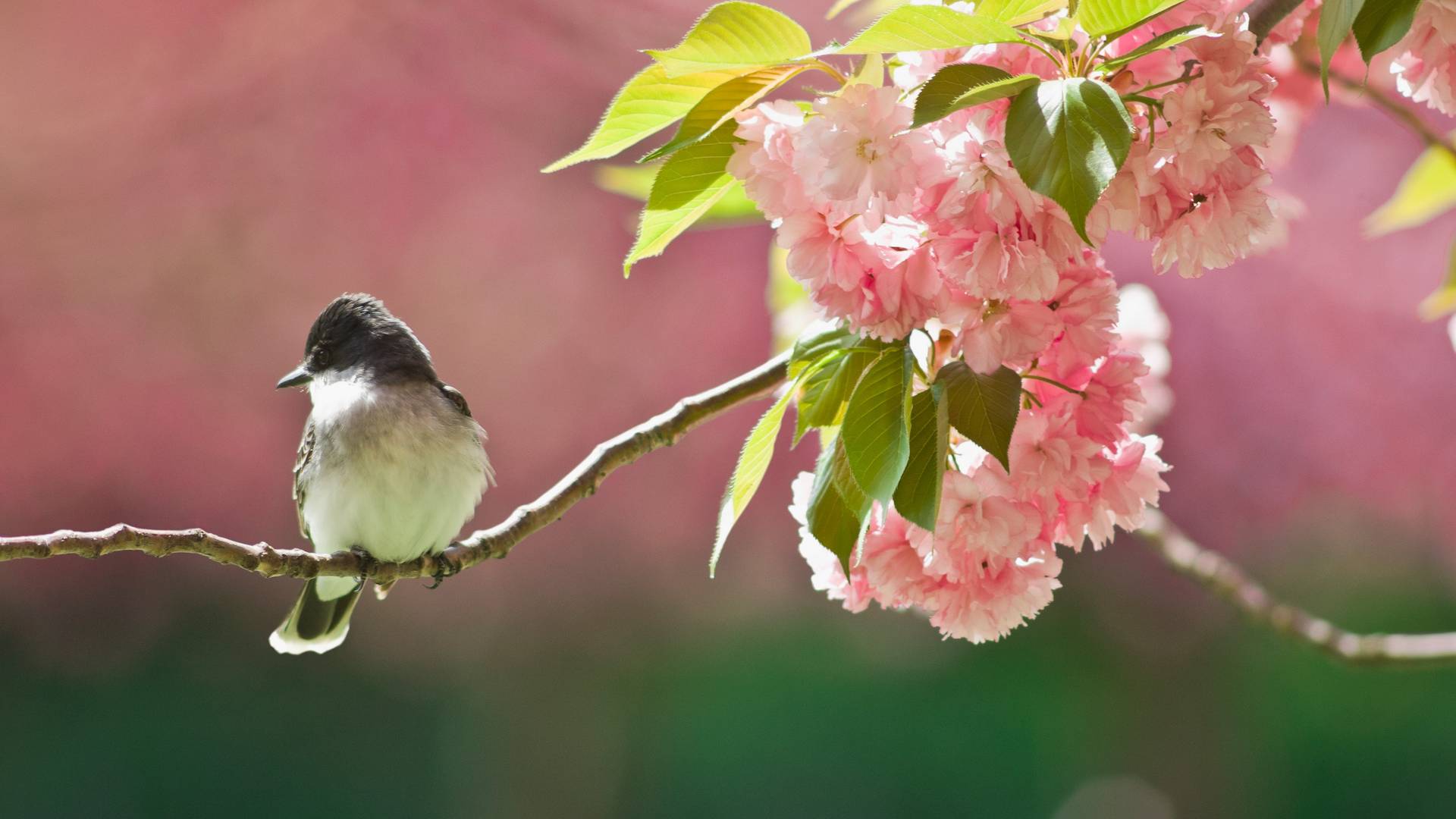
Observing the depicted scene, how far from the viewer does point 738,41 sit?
1.82 feet

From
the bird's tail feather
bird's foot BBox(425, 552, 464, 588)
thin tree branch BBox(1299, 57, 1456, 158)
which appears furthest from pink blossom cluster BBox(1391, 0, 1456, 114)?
the bird's tail feather

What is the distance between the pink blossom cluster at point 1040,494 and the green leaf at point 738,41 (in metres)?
Result: 0.17

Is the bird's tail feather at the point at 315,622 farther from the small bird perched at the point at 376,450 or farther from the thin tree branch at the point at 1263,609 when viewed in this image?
the thin tree branch at the point at 1263,609

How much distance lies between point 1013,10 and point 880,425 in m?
0.20

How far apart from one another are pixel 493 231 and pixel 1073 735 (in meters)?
1.80

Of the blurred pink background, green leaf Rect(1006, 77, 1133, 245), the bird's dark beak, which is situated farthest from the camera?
the blurred pink background

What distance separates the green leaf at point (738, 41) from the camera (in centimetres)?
55

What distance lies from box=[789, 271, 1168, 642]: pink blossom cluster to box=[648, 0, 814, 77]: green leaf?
0.17 m

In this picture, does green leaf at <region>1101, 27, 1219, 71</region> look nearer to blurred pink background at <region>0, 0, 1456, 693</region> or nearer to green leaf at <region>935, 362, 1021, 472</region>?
green leaf at <region>935, 362, 1021, 472</region>

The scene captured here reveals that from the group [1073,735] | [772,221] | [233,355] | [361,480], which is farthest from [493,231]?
[772,221]

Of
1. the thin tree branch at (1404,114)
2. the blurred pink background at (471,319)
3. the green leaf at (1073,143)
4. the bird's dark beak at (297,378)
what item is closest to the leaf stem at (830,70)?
the green leaf at (1073,143)

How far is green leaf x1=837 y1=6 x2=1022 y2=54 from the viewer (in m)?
0.48

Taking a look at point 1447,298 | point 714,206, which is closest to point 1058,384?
point 714,206

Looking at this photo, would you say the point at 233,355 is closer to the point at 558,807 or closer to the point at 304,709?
the point at 304,709
